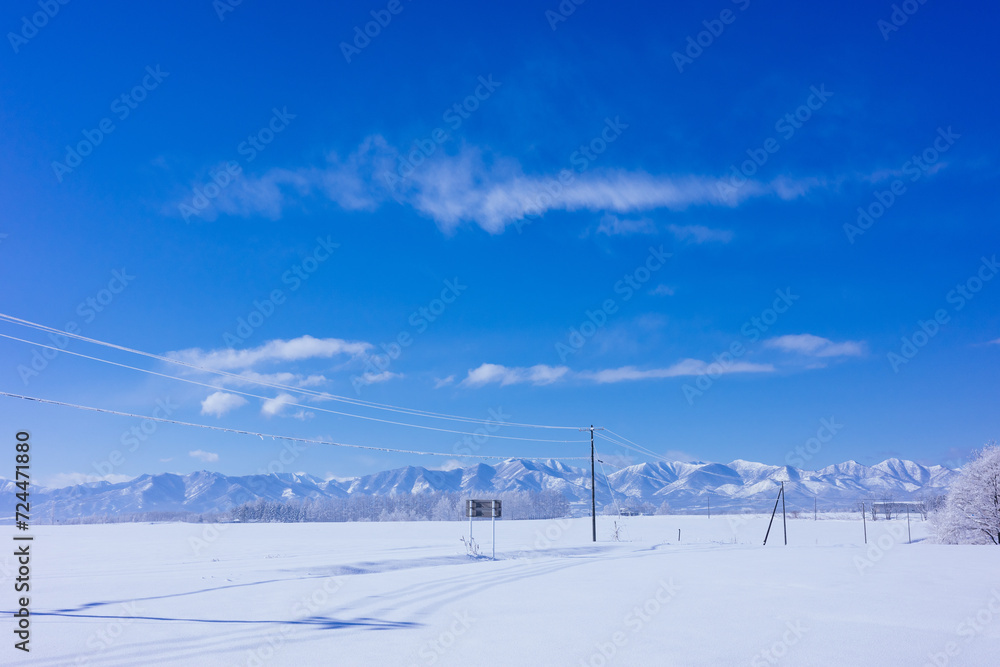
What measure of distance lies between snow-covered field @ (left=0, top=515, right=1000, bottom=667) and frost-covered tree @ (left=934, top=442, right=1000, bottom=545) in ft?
139

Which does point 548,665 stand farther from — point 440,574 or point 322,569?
point 322,569

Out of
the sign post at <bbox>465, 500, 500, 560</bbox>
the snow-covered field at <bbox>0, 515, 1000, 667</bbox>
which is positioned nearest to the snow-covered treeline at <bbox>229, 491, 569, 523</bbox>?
the sign post at <bbox>465, 500, 500, 560</bbox>

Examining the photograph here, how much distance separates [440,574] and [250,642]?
13.1 meters

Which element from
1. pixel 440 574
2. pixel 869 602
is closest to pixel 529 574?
pixel 440 574

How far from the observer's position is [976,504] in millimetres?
58469

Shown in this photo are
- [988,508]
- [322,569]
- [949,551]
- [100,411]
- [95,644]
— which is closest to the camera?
[95,644]

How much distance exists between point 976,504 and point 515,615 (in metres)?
65.8

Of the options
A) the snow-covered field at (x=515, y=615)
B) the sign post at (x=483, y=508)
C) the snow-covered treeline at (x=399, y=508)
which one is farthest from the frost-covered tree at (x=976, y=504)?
the snow-covered treeline at (x=399, y=508)

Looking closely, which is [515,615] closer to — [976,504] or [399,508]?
[976,504]

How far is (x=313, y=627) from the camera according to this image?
484 inches

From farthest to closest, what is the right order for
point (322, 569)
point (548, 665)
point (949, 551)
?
point (949, 551)
point (322, 569)
point (548, 665)

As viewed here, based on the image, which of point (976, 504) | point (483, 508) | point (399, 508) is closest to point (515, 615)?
point (483, 508)

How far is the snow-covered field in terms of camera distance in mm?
10078

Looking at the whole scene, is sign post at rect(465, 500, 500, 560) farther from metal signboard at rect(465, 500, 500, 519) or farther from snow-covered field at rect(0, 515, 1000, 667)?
snow-covered field at rect(0, 515, 1000, 667)
